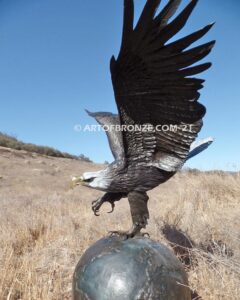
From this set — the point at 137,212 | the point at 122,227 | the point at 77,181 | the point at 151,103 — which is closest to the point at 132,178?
the point at 137,212

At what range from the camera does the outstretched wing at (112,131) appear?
429 cm

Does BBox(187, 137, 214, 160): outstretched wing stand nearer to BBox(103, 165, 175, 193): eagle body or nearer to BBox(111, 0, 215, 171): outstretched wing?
BBox(111, 0, 215, 171): outstretched wing

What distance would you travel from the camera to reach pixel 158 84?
3.64m

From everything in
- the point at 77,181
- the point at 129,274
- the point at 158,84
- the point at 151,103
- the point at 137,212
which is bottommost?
the point at 129,274

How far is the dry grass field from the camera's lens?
461 cm

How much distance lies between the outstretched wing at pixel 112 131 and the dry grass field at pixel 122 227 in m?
1.46

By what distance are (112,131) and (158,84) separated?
1.07 metres

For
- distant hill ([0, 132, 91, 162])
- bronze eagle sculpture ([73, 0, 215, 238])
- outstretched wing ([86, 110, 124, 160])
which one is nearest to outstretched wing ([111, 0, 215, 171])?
bronze eagle sculpture ([73, 0, 215, 238])

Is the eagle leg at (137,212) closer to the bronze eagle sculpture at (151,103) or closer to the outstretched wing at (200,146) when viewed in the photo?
the bronze eagle sculpture at (151,103)

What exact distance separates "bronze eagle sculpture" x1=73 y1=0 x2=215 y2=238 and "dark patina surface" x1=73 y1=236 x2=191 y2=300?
1.07 ft

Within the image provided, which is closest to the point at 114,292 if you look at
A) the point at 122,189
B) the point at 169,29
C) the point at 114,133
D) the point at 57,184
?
the point at 122,189

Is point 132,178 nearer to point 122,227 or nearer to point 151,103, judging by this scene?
point 151,103

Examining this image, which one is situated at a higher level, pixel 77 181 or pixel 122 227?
pixel 77 181

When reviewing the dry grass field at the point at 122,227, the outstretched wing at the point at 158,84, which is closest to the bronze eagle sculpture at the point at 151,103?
the outstretched wing at the point at 158,84
